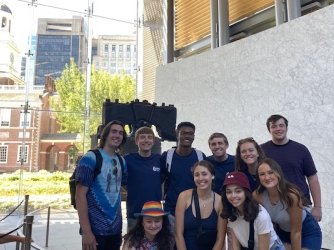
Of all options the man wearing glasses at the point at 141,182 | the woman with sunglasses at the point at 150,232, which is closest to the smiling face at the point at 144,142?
the man wearing glasses at the point at 141,182

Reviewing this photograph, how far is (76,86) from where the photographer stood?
12.0 meters

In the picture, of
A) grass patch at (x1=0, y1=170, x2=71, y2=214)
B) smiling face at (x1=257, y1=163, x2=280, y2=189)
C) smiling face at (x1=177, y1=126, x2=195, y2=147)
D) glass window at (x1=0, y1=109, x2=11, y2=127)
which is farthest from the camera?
glass window at (x1=0, y1=109, x2=11, y2=127)

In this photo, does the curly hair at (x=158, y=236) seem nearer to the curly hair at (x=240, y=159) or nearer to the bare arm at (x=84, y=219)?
the bare arm at (x=84, y=219)

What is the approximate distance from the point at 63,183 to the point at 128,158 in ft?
29.9

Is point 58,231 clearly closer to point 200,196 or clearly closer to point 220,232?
point 200,196

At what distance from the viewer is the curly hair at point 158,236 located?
6.51 ft

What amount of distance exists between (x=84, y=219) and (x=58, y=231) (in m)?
4.00

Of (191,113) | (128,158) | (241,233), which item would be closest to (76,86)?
(191,113)

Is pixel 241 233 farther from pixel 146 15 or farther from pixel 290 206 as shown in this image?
pixel 146 15

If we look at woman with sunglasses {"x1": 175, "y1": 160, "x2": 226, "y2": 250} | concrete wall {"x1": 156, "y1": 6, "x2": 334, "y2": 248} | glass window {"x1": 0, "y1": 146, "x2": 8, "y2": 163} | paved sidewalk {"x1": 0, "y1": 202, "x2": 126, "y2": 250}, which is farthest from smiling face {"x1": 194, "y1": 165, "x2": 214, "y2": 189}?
glass window {"x1": 0, "y1": 146, "x2": 8, "y2": 163}

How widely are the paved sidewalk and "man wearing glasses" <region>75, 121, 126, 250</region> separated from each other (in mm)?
2556

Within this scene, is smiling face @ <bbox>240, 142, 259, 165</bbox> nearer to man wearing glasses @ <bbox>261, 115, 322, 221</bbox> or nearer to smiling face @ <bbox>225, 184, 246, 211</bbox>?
man wearing glasses @ <bbox>261, 115, 322, 221</bbox>

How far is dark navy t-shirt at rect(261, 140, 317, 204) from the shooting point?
2.21 m

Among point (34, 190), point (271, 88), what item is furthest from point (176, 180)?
point (34, 190)
